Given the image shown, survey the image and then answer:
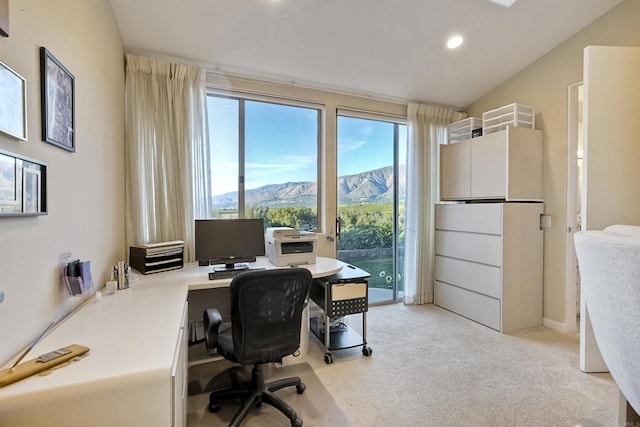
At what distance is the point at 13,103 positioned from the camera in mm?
1086

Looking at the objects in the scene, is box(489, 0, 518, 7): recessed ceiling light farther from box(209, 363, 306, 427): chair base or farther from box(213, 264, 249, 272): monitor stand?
box(209, 363, 306, 427): chair base

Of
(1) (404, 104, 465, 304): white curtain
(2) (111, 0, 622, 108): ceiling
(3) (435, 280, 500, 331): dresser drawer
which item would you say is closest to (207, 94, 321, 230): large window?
(2) (111, 0, 622, 108): ceiling

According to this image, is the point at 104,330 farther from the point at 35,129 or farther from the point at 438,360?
the point at 438,360

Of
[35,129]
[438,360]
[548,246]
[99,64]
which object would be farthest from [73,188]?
[548,246]

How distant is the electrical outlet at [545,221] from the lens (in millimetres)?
3287

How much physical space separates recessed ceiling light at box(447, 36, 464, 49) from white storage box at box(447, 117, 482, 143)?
3.25 ft

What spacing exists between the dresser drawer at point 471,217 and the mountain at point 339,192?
0.59m

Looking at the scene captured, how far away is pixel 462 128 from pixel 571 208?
4.82ft

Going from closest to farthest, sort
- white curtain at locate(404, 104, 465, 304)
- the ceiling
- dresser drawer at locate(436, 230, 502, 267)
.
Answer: the ceiling → dresser drawer at locate(436, 230, 502, 267) → white curtain at locate(404, 104, 465, 304)

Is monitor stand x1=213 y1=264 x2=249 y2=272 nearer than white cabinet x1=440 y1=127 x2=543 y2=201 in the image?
Yes

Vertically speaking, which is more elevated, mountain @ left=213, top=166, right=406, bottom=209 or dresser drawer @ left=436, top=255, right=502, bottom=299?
mountain @ left=213, top=166, right=406, bottom=209

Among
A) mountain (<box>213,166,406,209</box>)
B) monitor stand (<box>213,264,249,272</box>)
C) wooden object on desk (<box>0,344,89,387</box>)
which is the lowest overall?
wooden object on desk (<box>0,344,89,387</box>)

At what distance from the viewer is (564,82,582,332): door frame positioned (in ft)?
10.1

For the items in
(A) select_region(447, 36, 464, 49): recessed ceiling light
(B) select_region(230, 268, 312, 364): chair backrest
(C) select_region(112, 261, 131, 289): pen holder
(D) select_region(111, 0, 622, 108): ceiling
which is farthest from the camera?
(A) select_region(447, 36, 464, 49): recessed ceiling light
